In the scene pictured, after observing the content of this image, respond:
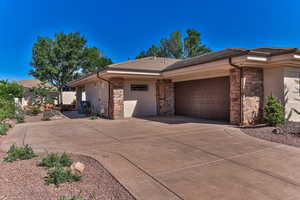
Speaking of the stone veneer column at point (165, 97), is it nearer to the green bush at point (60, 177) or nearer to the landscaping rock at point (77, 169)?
the landscaping rock at point (77, 169)

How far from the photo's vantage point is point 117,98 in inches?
416

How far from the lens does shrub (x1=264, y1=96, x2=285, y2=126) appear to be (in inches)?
278

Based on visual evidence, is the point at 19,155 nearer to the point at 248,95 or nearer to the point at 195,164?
the point at 195,164

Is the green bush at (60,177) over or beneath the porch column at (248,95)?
beneath

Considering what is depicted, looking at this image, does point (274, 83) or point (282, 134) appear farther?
point (274, 83)

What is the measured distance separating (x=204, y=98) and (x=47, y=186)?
348 inches


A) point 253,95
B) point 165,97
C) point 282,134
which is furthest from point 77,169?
point 165,97

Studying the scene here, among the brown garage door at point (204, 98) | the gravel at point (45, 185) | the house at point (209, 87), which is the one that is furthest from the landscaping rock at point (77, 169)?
the brown garage door at point (204, 98)

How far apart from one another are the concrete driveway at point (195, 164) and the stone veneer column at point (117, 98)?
179 inches

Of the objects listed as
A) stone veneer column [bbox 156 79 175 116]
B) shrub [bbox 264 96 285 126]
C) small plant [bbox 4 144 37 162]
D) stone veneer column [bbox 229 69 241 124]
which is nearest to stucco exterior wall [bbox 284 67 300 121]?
shrub [bbox 264 96 285 126]

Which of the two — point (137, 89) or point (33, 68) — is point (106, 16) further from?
point (33, 68)

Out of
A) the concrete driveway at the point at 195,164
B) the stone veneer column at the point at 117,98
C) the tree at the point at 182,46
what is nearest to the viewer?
the concrete driveway at the point at 195,164

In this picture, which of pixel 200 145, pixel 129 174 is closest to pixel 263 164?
pixel 200 145

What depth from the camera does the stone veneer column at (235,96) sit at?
771 cm
